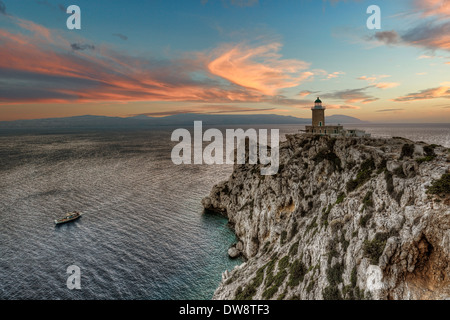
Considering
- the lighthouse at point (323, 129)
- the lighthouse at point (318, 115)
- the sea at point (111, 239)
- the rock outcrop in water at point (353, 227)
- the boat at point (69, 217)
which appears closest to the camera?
the rock outcrop in water at point (353, 227)

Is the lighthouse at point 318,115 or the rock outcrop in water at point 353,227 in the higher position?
the lighthouse at point 318,115

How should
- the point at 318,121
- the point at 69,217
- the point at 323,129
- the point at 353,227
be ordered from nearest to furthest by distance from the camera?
the point at 353,227
the point at 323,129
the point at 318,121
the point at 69,217

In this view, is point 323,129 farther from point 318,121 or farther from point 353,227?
point 353,227

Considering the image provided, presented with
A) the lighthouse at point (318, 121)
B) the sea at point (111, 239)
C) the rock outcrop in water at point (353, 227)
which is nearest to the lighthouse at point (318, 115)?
the lighthouse at point (318, 121)

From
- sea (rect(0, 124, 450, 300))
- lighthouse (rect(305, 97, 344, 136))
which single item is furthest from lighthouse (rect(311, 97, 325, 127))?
sea (rect(0, 124, 450, 300))

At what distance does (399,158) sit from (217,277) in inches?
1414

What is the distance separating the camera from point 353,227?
27.5 m

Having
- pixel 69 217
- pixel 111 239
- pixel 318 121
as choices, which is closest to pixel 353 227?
pixel 318 121

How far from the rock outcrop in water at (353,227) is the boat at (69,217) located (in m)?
45.2

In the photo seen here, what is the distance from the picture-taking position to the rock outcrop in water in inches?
768

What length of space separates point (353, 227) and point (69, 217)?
68201mm

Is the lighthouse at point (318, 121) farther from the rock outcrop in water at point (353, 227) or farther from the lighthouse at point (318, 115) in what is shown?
the rock outcrop in water at point (353, 227)

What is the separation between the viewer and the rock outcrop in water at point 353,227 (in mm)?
19500
